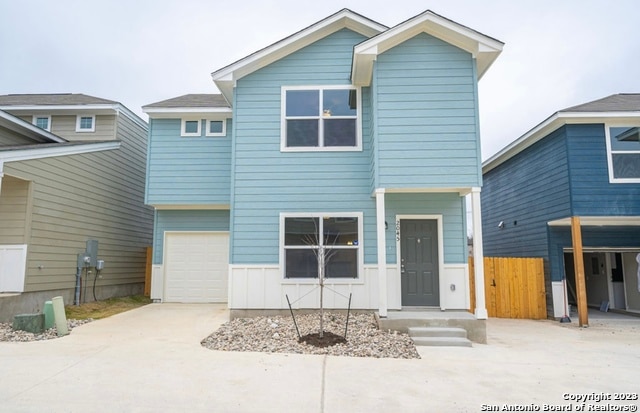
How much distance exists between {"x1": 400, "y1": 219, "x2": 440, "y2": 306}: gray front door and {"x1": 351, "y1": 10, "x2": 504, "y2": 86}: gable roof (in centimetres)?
345

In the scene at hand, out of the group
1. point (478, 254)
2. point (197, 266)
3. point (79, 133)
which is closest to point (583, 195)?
point (478, 254)

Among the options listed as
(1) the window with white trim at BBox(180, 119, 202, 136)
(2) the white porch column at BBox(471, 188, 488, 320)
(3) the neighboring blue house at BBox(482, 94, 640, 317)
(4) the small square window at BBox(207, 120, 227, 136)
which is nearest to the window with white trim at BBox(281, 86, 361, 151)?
(4) the small square window at BBox(207, 120, 227, 136)

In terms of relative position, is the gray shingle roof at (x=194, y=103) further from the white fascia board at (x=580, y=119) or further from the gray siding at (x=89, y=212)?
the white fascia board at (x=580, y=119)

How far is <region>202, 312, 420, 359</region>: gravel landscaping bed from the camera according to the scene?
5977 mm

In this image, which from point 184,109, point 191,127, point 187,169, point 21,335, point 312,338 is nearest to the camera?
point 312,338

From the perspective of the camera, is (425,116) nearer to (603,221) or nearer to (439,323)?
(439,323)

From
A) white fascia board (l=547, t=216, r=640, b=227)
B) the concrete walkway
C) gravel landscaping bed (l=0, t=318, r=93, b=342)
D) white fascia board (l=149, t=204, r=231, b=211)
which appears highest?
white fascia board (l=149, t=204, r=231, b=211)

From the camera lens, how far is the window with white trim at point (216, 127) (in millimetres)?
10781

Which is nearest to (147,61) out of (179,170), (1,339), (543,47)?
(179,170)

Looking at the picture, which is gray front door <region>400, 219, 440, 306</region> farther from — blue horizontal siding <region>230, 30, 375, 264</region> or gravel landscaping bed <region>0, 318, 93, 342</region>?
gravel landscaping bed <region>0, 318, 93, 342</region>

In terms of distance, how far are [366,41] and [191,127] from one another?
5.44 metres

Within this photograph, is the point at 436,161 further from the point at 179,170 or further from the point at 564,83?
the point at 564,83

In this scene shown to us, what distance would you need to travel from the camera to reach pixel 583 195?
30.9ft

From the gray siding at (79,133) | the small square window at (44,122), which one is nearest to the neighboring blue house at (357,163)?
the gray siding at (79,133)
